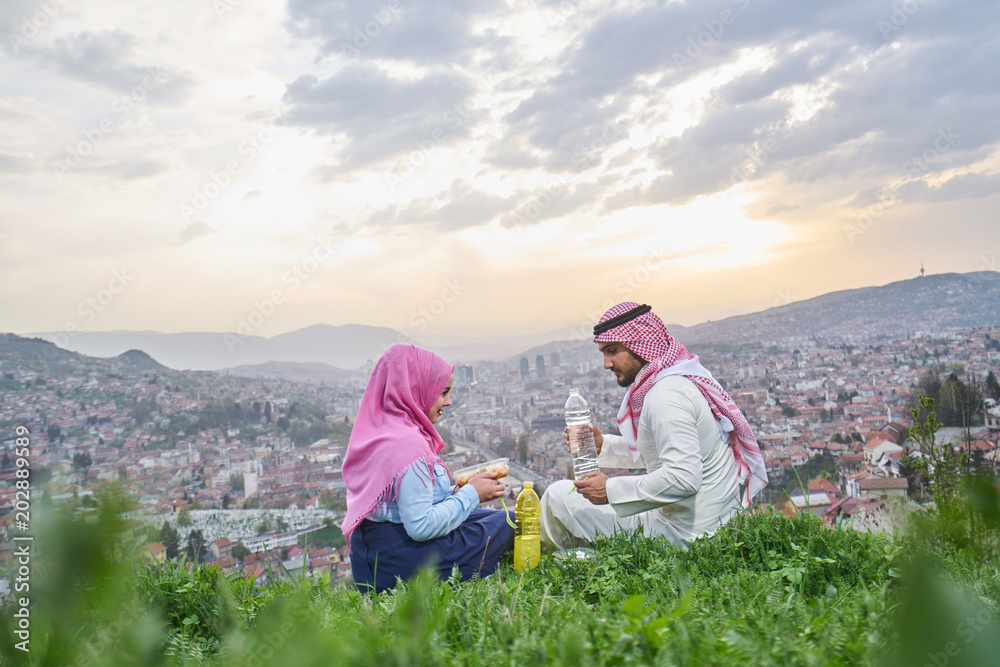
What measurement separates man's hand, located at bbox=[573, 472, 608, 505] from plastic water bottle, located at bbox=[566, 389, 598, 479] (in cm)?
60

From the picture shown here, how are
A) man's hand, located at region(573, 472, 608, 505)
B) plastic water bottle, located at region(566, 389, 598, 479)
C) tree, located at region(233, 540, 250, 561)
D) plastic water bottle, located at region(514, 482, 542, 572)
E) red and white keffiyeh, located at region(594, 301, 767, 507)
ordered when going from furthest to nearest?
1. tree, located at region(233, 540, 250, 561)
2. plastic water bottle, located at region(566, 389, 598, 479)
3. red and white keffiyeh, located at region(594, 301, 767, 507)
4. plastic water bottle, located at region(514, 482, 542, 572)
5. man's hand, located at region(573, 472, 608, 505)

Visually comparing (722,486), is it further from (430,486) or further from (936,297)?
(936,297)

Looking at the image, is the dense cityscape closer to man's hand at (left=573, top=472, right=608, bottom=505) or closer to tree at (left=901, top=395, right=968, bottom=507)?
tree at (left=901, top=395, right=968, bottom=507)

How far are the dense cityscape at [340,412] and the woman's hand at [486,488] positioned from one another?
15.9 metres

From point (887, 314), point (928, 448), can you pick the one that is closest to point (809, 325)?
point (887, 314)

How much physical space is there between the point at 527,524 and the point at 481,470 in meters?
0.45

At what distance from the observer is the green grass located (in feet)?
2.18

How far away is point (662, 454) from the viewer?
3.69 m

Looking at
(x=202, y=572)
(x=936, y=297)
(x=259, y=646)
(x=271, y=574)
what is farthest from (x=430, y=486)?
(x=936, y=297)

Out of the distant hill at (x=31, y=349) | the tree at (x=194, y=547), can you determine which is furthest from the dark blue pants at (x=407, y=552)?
the distant hill at (x=31, y=349)

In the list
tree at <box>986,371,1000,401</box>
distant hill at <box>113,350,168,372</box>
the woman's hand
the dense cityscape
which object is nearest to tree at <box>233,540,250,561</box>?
the woman's hand

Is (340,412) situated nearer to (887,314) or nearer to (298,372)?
(298,372)

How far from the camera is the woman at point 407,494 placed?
3.51 m

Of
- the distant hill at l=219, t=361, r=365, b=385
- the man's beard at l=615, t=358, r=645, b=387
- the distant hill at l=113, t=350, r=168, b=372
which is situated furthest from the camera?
the distant hill at l=219, t=361, r=365, b=385
